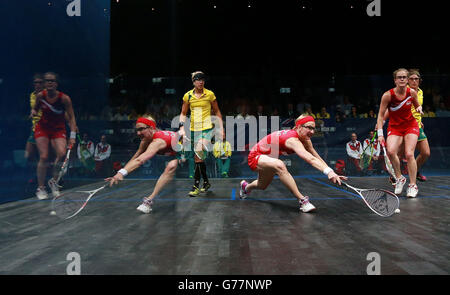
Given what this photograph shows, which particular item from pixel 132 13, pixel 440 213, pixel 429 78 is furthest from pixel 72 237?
pixel 429 78

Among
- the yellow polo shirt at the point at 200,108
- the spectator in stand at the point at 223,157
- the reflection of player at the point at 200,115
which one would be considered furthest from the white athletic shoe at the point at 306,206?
the spectator in stand at the point at 223,157

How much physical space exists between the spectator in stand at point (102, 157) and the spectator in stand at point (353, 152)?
15.9 feet

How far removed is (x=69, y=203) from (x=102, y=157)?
13.3 feet

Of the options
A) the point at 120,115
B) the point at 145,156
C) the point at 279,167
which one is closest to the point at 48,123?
the point at 145,156

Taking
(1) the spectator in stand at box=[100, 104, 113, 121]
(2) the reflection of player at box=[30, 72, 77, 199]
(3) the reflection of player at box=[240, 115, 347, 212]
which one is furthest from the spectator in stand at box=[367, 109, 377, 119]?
(2) the reflection of player at box=[30, 72, 77, 199]

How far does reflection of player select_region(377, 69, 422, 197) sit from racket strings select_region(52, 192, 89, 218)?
2842mm

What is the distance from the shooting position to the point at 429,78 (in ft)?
24.0

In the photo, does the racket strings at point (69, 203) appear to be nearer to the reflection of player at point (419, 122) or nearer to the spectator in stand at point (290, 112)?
the reflection of player at point (419, 122)

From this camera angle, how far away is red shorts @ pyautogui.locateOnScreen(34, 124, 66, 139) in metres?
3.62

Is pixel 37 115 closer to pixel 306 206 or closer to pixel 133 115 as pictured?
pixel 306 206

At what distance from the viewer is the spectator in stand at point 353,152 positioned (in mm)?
6012

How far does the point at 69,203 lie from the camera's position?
8.25 ft

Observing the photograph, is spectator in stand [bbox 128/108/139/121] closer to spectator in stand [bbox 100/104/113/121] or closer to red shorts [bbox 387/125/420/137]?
spectator in stand [bbox 100/104/113/121]

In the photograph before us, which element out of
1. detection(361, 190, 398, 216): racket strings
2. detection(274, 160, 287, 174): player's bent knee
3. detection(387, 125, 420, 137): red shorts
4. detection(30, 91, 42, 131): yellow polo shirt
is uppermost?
detection(30, 91, 42, 131): yellow polo shirt
